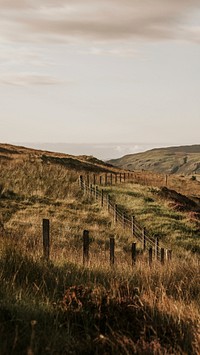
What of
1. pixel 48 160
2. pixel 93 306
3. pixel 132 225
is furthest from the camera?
pixel 48 160

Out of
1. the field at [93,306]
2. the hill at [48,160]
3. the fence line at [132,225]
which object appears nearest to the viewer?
the field at [93,306]

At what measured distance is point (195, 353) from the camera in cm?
467

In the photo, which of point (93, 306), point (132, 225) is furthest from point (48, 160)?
point (93, 306)

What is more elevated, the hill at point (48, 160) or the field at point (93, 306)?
the hill at point (48, 160)

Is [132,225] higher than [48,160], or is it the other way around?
[48,160]

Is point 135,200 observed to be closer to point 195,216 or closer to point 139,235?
point 195,216

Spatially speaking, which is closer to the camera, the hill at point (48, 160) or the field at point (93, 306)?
the field at point (93, 306)

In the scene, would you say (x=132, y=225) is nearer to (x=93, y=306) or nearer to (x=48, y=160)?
(x=93, y=306)

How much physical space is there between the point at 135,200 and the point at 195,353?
28897 millimetres

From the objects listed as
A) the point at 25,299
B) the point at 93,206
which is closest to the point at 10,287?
the point at 25,299

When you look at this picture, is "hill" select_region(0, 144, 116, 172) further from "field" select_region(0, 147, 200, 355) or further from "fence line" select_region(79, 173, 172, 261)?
"field" select_region(0, 147, 200, 355)

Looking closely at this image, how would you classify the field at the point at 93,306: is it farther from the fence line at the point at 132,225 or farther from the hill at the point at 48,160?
the hill at the point at 48,160

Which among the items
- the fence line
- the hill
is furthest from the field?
the hill

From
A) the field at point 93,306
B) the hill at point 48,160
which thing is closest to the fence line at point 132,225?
the field at point 93,306
